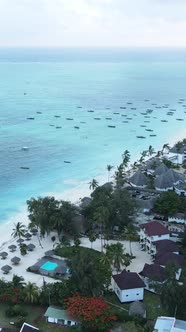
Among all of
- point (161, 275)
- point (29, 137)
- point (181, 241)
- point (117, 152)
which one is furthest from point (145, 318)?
point (29, 137)

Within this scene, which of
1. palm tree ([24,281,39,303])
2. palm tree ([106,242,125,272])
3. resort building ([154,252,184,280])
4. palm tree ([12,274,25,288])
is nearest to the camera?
palm tree ([24,281,39,303])

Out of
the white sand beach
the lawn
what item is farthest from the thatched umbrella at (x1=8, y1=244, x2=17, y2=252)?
the lawn

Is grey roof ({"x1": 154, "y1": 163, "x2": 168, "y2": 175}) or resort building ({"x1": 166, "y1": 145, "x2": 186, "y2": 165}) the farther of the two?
resort building ({"x1": 166, "y1": 145, "x2": 186, "y2": 165})

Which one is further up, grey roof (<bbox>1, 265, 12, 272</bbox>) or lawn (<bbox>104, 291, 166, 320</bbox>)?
grey roof (<bbox>1, 265, 12, 272</bbox>)

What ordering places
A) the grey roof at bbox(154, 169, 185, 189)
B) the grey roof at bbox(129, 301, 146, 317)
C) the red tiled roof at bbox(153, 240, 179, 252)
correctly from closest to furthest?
the grey roof at bbox(129, 301, 146, 317) < the red tiled roof at bbox(153, 240, 179, 252) < the grey roof at bbox(154, 169, 185, 189)

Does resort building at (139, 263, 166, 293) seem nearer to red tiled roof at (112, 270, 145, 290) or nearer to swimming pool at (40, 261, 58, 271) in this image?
red tiled roof at (112, 270, 145, 290)

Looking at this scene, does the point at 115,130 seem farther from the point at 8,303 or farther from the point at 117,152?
the point at 8,303

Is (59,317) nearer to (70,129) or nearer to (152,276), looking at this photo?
(152,276)

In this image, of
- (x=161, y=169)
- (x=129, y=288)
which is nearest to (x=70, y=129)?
(x=161, y=169)
